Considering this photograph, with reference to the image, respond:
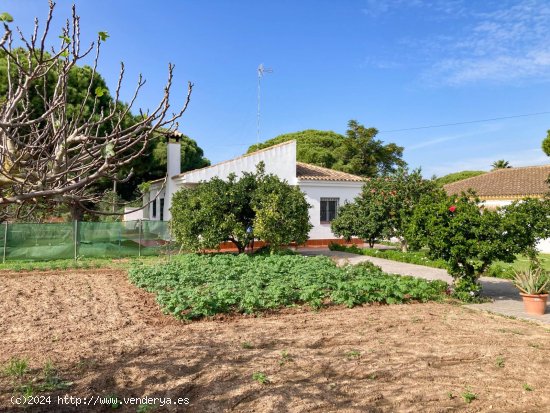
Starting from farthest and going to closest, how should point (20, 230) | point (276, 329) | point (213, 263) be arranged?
point (20, 230)
point (213, 263)
point (276, 329)

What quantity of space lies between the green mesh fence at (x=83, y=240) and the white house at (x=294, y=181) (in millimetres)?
3465

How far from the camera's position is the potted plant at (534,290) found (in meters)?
8.80

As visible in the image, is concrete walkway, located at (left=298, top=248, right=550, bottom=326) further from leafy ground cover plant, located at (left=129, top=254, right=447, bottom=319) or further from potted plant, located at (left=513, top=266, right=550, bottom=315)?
leafy ground cover plant, located at (left=129, top=254, right=447, bottom=319)

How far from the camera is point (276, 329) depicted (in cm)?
717

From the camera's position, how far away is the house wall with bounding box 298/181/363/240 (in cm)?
2325

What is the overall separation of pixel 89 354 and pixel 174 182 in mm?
16860

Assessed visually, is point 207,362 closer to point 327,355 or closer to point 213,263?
point 327,355

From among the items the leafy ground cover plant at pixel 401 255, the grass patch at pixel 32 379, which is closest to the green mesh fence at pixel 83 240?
the leafy ground cover plant at pixel 401 255

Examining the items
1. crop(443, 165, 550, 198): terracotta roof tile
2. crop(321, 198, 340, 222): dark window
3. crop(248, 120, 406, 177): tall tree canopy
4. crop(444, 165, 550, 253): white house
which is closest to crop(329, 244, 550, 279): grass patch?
crop(321, 198, 340, 222): dark window

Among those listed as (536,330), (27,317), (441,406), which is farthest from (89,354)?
(536,330)

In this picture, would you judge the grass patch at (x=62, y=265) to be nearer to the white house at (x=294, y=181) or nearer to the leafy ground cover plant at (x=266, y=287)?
the leafy ground cover plant at (x=266, y=287)

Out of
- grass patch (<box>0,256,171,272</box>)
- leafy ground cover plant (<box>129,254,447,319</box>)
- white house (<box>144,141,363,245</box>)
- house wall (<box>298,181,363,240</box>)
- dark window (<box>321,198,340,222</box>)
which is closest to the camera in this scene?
leafy ground cover plant (<box>129,254,447,319</box>)

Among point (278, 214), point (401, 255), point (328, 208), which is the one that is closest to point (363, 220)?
point (401, 255)

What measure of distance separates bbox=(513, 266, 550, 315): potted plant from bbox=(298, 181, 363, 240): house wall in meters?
14.2
